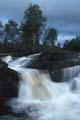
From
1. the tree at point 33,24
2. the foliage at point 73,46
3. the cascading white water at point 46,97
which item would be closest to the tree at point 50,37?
the tree at point 33,24

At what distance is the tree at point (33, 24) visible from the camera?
200ft

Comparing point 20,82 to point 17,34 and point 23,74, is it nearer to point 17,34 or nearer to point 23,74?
point 23,74

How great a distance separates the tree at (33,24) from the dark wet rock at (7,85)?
37884mm

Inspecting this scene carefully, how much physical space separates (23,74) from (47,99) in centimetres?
239

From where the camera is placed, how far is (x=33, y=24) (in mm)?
60625

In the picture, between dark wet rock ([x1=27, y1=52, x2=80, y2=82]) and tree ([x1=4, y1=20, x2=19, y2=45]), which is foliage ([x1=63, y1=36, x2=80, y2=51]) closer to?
tree ([x1=4, y1=20, x2=19, y2=45])

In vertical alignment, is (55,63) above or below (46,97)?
above

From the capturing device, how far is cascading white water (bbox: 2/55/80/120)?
19.3 m

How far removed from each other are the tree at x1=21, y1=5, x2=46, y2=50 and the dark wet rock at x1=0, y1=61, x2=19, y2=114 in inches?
1492

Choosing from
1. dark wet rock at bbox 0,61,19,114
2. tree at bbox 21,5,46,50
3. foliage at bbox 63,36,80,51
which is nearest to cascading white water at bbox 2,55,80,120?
dark wet rock at bbox 0,61,19,114

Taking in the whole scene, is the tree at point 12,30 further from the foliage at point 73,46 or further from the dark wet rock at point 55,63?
the dark wet rock at point 55,63

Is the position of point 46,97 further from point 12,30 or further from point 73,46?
point 12,30

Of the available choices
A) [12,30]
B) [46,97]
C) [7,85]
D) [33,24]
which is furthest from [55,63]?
[12,30]

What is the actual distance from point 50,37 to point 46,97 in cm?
4985
